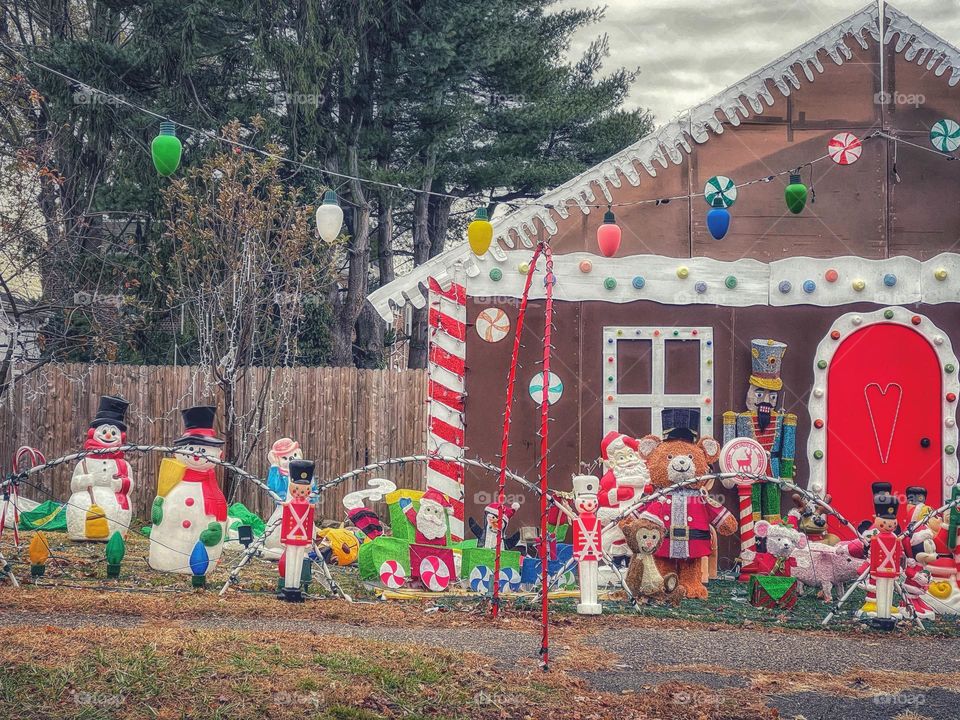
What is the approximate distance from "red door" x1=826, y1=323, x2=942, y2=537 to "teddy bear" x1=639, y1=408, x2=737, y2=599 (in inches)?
80.1

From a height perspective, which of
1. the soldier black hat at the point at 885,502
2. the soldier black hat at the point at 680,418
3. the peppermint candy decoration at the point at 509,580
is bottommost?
the peppermint candy decoration at the point at 509,580

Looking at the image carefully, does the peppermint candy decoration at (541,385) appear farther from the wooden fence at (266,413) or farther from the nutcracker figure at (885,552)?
the nutcracker figure at (885,552)

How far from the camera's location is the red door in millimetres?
11992

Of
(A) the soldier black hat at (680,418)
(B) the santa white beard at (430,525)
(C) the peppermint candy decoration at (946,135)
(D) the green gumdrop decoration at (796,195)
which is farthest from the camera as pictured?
(C) the peppermint candy decoration at (946,135)

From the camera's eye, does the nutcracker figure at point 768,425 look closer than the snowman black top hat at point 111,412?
Yes

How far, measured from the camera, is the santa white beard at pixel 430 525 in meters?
10.4

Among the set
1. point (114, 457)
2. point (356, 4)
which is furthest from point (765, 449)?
point (356, 4)

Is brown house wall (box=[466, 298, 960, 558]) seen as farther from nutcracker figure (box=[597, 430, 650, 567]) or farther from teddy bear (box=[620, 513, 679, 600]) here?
teddy bear (box=[620, 513, 679, 600])

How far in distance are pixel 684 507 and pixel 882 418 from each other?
331 cm

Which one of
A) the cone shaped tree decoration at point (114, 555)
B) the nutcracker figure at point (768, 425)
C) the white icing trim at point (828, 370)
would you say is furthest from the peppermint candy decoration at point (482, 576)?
the white icing trim at point (828, 370)

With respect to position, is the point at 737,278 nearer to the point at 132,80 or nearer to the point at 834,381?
the point at 834,381

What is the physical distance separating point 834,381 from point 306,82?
33.6 feet

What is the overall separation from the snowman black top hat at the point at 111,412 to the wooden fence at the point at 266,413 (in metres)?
3.20

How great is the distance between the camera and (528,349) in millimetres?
12172
